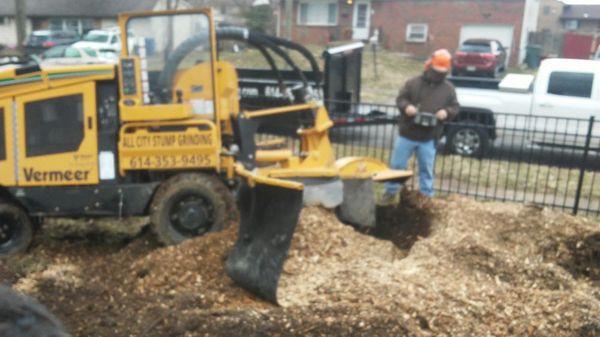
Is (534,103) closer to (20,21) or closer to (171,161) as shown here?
(171,161)

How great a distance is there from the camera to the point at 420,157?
7.81 meters

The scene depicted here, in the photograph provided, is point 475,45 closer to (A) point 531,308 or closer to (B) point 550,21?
(B) point 550,21

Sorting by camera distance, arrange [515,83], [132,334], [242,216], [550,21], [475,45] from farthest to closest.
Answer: [550,21] < [475,45] < [515,83] < [242,216] < [132,334]

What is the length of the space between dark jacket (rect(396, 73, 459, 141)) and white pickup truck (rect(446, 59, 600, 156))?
339 centimetres

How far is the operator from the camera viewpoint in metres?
7.56

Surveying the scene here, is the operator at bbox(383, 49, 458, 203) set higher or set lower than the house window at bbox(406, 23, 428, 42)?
lower

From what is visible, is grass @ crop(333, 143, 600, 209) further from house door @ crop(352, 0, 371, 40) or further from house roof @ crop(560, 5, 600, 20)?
house roof @ crop(560, 5, 600, 20)

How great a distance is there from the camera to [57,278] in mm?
4902

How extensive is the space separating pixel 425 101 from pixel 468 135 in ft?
13.4

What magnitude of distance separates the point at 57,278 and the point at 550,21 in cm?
4287

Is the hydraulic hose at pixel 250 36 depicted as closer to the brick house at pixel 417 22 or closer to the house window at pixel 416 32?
the brick house at pixel 417 22

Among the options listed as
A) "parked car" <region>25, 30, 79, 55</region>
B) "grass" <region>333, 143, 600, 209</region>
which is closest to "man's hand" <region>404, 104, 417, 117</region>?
"grass" <region>333, 143, 600, 209</region>

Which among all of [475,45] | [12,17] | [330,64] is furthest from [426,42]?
[12,17]

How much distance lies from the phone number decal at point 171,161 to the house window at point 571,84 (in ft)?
26.6
